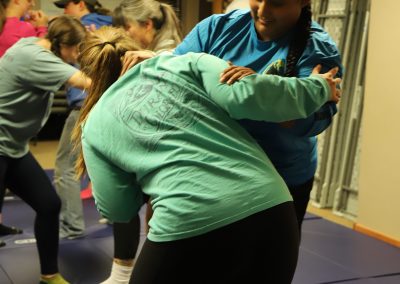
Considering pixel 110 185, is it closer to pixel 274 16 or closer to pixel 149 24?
pixel 274 16

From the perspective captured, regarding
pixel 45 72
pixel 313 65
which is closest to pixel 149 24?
pixel 45 72

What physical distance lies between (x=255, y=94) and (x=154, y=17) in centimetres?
193

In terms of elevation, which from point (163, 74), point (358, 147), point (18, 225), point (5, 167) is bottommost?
point (18, 225)

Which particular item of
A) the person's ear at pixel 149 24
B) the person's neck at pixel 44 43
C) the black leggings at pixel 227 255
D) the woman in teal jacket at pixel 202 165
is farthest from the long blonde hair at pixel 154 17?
the black leggings at pixel 227 255

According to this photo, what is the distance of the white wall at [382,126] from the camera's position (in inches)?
149

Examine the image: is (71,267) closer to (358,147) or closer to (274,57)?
(274,57)

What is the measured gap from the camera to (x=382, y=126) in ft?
12.9

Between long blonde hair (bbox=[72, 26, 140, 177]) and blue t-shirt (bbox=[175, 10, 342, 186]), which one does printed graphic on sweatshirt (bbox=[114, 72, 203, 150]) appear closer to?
blue t-shirt (bbox=[175, 10, 342, 186])

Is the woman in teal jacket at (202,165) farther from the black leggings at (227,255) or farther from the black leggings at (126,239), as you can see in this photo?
the black leggings at (126,239)

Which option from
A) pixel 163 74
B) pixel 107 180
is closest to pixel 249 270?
pixel 107 180

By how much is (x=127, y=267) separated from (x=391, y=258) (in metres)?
1.94

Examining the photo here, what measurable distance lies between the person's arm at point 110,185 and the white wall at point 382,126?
9.44 feet

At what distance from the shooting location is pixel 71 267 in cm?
321

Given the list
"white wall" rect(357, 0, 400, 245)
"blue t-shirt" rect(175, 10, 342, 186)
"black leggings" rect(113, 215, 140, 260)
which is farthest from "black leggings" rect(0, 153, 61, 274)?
"white wall" rect(357, 0, 400, 245)
